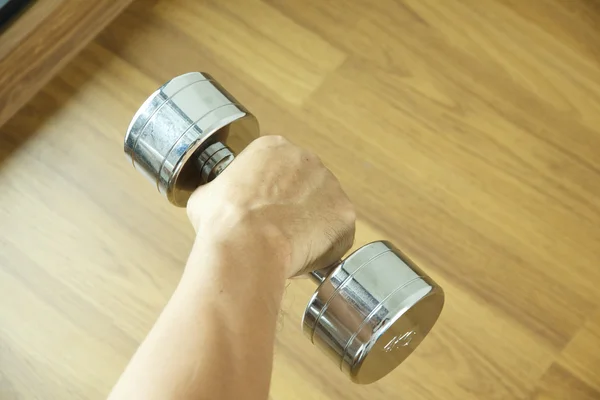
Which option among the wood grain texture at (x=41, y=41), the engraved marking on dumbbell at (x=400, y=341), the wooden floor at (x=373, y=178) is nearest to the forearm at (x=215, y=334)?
the engraved marking on dumbbell at (x=400, y=341)

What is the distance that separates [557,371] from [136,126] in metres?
0.65

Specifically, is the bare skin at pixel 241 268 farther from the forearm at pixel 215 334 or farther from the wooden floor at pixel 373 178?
the wooden floor at pixel 373 178

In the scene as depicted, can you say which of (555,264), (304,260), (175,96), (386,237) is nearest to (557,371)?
(555,264)

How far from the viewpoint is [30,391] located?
906 mm

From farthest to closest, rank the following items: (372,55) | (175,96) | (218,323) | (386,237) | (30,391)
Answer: (372,55) → (386,237) → (30,391) → (175,96) → (218,323)

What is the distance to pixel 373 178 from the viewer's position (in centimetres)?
104

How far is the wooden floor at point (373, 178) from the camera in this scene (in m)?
0.94

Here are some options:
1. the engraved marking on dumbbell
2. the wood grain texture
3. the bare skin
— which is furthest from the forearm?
the wood grain texture

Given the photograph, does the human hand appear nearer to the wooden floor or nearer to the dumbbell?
the dumbbell

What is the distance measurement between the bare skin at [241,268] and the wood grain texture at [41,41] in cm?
52

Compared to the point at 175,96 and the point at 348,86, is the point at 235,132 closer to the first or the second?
the point at 175,96

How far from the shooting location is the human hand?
588 mm

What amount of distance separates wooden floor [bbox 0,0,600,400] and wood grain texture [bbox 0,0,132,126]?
23 millimetres

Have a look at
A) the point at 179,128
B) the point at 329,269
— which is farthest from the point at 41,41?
the point at 329,269
